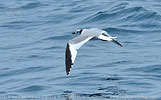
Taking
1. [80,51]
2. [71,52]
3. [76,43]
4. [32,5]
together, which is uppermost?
[76,43]

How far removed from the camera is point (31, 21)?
64.3 ft

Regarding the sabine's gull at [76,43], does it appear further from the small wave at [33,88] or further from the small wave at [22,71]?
the small wave at [22,71]

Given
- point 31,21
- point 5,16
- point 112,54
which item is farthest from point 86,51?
point 5,16

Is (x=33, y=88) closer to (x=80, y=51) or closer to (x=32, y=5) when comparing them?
(x=80, y=51)

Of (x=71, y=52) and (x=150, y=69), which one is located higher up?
(x=71, y=52)

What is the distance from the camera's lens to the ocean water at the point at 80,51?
12.5 metres

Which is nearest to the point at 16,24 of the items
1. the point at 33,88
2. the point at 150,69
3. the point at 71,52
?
the point at 150,69

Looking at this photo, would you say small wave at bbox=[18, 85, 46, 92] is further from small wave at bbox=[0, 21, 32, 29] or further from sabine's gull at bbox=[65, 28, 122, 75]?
small wave at bbox=[0, 21, 32, 29]

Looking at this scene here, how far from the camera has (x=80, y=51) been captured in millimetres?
16234

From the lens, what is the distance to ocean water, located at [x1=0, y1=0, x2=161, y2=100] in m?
12.5

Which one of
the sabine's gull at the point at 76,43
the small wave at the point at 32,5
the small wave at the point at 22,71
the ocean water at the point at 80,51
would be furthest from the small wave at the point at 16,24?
the sabine's gull at the point at 76,43

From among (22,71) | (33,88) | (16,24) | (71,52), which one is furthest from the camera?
(16,24)

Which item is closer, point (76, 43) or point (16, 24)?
point (76, 43)

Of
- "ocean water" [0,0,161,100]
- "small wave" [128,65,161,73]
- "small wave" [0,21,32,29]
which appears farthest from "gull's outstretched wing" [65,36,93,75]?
"small wave" [0,21,32,29]
